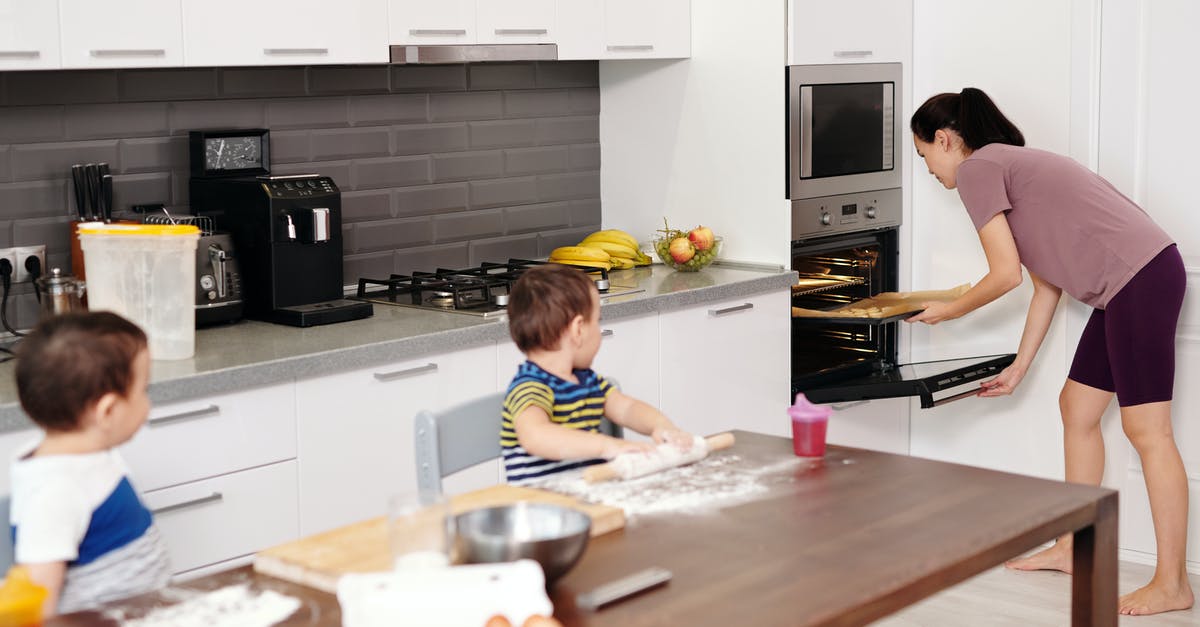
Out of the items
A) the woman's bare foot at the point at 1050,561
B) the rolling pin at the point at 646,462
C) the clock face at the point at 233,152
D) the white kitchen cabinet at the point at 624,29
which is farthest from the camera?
the woman's bare foot at the point at 1050,561

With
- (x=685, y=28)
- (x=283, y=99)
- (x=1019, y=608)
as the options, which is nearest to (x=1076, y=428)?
(x=1019, y=608)

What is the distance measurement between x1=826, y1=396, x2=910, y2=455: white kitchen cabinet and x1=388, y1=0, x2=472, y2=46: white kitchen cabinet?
5.36ft

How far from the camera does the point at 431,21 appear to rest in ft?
11.0

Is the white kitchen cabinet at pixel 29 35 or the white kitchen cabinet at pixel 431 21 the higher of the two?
the white kitchen cabinet at pixel 431 21

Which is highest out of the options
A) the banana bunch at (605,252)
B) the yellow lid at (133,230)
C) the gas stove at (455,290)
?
the yellow lid at (133,230)

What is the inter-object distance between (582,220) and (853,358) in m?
0.99

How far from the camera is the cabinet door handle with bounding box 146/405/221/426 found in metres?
2.50

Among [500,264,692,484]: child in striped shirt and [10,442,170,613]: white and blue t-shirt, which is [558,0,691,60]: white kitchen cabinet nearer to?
[500,264,692,484]: child in striped shirt

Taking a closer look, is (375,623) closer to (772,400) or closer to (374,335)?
(374,335)

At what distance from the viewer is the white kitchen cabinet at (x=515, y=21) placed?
11.4 feet

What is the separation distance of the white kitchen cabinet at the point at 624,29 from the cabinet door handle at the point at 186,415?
157 cm

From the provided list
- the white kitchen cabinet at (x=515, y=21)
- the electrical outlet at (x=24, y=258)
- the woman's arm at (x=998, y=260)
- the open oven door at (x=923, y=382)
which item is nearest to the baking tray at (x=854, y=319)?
the open oven door at (x=923, y=382)

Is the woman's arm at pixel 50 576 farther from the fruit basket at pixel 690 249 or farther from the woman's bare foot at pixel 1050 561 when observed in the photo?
the woman's bare foot at pixel 1050 561

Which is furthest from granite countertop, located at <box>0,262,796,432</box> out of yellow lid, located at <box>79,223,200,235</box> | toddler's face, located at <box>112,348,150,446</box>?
toddler's face, located at <box>112,348,150,446</box>
